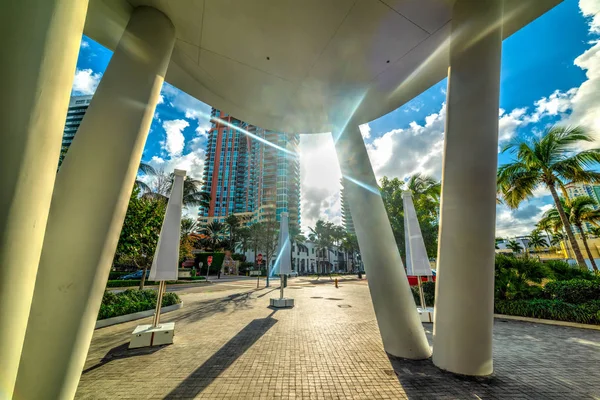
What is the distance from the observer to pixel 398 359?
496 centimetres

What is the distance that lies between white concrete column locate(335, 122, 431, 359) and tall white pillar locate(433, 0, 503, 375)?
65cm

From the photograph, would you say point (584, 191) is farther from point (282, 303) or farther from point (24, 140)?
point (24, 140)

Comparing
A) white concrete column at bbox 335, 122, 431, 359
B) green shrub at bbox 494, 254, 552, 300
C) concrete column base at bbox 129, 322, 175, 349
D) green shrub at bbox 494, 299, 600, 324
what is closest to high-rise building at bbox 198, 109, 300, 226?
green shrub at bbox 494, 254, 552, 300

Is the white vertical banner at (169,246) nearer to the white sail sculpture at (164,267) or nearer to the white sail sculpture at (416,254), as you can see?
the white sail sculpture at (164,267)

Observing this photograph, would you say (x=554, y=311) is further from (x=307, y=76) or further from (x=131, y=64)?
(x=131, y=64)

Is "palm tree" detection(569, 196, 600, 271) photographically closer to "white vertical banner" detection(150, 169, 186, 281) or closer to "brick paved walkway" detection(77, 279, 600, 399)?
"brick paved walkway" detection(77, 279, 600, 399)

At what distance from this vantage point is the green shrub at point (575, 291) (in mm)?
8495

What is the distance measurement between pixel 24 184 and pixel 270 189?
319 feet

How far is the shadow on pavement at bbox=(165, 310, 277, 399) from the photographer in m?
3.73

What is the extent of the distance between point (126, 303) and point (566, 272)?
18.1 m

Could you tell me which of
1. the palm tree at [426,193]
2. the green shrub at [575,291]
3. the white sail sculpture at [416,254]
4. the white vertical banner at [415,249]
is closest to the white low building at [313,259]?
the palm tree at [426,193]

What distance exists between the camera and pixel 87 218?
3127 millimetres

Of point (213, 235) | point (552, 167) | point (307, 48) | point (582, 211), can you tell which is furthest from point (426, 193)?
point (213, 235)

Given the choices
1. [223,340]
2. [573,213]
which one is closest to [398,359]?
[223,340]
